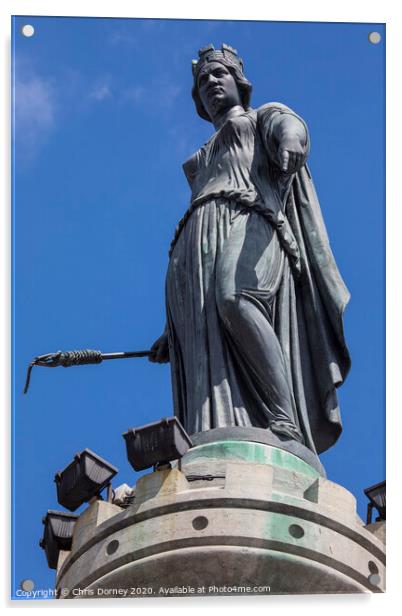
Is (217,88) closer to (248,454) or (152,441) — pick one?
(248,454)

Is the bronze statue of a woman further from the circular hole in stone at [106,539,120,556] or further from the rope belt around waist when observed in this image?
the circular hole in stone at [106,539,120,556]

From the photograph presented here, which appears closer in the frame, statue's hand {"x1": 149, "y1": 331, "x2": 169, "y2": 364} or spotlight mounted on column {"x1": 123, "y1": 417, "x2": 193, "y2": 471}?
spotlight mounted on column {"x1": 123, "y1": 417, "x2": 193, "y2": 471}

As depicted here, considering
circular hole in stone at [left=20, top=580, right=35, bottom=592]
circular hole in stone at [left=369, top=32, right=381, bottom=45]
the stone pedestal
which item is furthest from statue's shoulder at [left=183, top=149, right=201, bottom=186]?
circular hole in stone at [left=20, top=580, right=35, bottom=592]

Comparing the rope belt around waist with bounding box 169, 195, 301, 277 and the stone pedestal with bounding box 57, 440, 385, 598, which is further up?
the rope belt around waist with bounding box 169, 195, 301, 277

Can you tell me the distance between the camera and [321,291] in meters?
21.1

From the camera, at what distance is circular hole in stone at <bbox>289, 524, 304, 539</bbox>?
17.8 metres

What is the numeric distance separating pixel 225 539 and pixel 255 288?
3447 mm

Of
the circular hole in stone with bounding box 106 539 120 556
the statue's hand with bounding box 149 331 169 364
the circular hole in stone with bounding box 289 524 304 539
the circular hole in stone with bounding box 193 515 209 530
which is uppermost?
the statue's hand with bounding box 149 331 169 364

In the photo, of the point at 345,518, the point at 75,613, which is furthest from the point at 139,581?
the point at 345,518

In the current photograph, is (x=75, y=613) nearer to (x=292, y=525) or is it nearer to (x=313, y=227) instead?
(x=292, y=525)

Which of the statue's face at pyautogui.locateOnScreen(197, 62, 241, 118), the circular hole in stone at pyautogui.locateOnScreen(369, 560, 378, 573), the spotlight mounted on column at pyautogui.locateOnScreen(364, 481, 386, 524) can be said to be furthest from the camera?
the statue's face at pyautogui.locateOnScreen(197, 62, 241, 118)

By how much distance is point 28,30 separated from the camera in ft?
65.4

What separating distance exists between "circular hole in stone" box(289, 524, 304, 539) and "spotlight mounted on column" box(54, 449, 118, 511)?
5.82ft

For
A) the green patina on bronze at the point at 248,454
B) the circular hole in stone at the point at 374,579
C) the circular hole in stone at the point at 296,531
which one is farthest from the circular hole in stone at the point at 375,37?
the circular hole in stone at the point at 374,579
